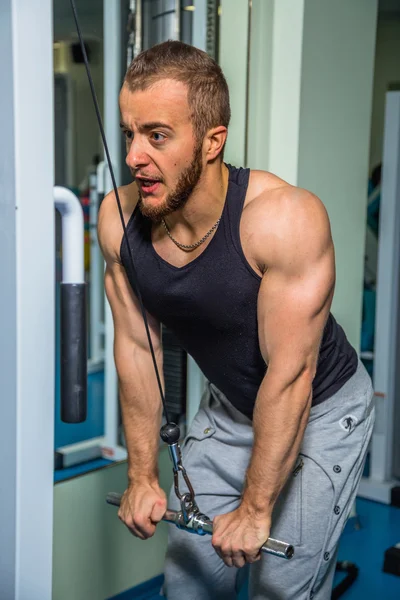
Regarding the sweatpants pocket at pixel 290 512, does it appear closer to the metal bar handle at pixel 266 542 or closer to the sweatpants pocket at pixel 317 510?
the sweatpants pocket at pixel 317 510

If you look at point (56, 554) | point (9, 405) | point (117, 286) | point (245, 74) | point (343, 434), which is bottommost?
point (56, 554)

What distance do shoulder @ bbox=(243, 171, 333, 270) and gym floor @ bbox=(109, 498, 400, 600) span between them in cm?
142

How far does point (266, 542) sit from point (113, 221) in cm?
80

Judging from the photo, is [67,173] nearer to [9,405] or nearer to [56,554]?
[56,554]

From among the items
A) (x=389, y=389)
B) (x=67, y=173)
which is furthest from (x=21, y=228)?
(x=67, y=173)

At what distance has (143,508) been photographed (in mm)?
1562

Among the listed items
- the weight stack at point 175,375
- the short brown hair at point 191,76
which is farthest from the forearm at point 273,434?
the weight stack at point 175,375

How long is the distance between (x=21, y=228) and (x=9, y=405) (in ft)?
1.10

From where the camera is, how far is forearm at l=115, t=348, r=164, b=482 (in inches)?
65.7

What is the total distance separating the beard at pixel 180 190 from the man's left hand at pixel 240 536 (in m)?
0.64

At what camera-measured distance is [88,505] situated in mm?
2088

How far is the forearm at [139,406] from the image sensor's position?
1.67 m

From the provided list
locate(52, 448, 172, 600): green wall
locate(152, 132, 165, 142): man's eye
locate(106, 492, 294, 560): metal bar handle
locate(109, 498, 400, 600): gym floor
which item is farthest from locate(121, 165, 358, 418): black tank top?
locate(109, 498, 400, 600): gym floor

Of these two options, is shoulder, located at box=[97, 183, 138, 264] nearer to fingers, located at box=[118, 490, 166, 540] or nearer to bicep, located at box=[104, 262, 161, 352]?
bicep, located at box=[104, 262, 161, 352]
